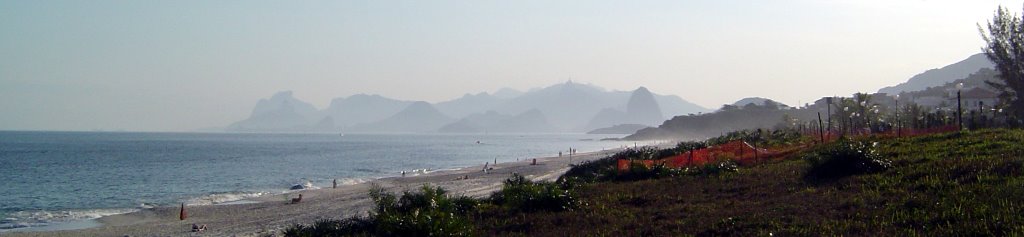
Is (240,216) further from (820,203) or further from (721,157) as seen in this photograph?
(820,203)

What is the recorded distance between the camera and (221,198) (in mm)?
41406

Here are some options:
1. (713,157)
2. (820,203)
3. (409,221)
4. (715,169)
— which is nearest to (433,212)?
(409,221)

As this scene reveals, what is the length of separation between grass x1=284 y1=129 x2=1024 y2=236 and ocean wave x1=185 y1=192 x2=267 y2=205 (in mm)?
26364

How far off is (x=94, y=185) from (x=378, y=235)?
44395 mm

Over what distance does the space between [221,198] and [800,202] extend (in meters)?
35.3

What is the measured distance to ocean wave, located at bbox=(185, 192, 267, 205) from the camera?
39.0 metres

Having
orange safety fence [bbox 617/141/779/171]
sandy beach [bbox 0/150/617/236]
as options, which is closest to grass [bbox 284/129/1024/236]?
orange safety fence [bbox 617/141/779/171]

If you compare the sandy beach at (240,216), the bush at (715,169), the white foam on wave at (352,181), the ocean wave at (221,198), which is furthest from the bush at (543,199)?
the white foam on wave at (352,181)

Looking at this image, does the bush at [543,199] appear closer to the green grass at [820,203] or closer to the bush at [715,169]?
the green grass at [820,203]

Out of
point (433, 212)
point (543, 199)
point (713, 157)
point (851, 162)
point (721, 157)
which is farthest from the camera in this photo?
point (713, 157)

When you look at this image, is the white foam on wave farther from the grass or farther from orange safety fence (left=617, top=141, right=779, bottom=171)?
the grass

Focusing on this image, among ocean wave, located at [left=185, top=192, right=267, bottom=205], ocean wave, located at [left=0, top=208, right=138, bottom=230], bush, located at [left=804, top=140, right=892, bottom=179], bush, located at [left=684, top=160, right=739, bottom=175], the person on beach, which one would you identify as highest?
bush, located at [left=804, top=140, right=892, bottom=179]

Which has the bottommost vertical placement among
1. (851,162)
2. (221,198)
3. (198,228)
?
(221,198)

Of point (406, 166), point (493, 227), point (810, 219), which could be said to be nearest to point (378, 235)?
point (493, 227)
